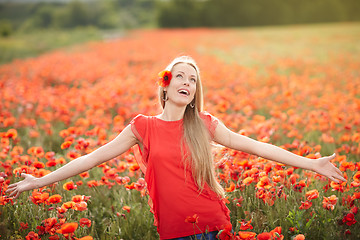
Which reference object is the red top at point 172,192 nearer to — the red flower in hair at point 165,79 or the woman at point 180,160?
the woman at point 180,160

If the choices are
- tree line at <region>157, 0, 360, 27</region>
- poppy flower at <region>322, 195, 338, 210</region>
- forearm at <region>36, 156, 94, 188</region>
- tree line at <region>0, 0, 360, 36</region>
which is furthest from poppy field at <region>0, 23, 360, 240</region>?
tree line at <region>157, 0, 360, 27</region>

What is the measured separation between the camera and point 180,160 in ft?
7.24

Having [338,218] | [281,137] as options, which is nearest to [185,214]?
[338,218]

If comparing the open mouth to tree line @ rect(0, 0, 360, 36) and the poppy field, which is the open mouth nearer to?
the poppy field

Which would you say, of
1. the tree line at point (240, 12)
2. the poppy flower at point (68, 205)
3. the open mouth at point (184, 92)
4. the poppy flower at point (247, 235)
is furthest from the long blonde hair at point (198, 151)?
the tree line at point (240, 12)

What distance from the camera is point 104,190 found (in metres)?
3.20

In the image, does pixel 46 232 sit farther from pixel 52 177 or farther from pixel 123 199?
pixel 123 199

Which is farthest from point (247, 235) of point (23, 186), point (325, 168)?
point (23, 186)

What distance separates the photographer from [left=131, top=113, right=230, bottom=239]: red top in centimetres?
217

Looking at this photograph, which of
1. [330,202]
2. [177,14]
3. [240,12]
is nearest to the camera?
[330,202]

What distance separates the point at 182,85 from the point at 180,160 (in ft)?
1.56

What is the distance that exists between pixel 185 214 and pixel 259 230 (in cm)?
65

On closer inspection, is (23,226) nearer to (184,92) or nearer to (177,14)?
(184,92)

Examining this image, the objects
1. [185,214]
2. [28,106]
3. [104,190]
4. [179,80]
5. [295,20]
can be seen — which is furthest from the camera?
[295,20]
